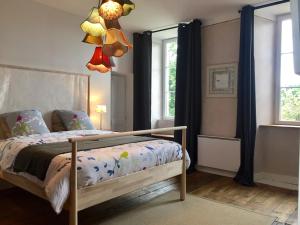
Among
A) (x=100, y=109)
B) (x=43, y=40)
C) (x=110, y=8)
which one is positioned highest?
(x=43, y=40)

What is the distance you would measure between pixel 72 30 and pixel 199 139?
8.39ft

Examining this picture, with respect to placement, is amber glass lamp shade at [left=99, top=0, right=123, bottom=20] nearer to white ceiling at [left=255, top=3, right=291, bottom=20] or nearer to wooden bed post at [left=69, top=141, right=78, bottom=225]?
wooden bed post at [left=69, top=141, right=78, bottom=225]

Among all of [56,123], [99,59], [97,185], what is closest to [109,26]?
[99,59]

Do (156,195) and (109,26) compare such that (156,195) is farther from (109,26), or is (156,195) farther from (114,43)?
(109,26)

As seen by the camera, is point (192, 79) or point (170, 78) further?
point (170, 78)

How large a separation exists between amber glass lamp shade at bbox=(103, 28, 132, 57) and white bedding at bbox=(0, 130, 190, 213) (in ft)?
2.87

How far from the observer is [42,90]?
367cm

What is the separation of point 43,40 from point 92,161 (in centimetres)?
239

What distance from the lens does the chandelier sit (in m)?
2.15

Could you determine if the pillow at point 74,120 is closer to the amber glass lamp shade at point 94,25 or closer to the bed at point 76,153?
the bed at point 76,153

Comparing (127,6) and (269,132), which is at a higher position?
(127,6)

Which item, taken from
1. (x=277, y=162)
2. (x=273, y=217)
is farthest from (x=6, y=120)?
(x=277, y=162)

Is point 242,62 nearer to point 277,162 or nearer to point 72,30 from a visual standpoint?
point 277,162

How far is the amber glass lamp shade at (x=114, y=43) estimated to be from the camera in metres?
2.35
